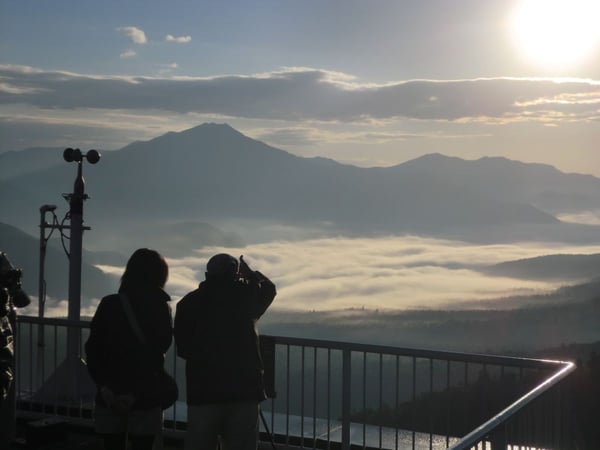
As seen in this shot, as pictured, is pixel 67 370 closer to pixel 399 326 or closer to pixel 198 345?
pixel 198 345

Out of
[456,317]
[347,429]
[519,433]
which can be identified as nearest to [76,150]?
[347,429]

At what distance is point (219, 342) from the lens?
5.04 meters

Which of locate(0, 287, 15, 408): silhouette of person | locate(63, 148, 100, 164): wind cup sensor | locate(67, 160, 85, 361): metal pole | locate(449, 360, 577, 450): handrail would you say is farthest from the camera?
locate(63, 148, 100, 164): wind cup sensor

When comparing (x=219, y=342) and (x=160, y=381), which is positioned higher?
(x=219, y=342)

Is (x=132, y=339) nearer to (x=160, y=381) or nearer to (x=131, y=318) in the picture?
(x=131, y=318)

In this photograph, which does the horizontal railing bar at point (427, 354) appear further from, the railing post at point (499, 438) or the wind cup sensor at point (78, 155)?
the wind cup sensor at point (78, 155)

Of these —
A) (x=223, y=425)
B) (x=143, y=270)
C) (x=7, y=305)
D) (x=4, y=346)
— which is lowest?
(x=223, y=425)

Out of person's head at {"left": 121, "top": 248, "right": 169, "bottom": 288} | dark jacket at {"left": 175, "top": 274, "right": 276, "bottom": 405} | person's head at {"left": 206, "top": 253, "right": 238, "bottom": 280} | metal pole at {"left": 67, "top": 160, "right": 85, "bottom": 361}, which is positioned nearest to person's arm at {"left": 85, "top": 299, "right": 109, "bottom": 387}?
person's head at {"left": 121, "top": 248, "right": 169, "bottom": 288}

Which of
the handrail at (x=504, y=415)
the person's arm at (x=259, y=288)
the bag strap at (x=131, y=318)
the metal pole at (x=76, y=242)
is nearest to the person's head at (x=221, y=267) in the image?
the person's arm at (x=259, y=288)

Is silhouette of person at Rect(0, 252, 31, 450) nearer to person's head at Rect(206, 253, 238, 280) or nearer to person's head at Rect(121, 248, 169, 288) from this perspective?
person's head at Rect(121, 248, 169, 288)

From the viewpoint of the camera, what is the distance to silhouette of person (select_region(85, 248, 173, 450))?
199 inches

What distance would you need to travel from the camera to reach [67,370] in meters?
10.8

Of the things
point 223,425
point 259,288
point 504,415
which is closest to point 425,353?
point 259,288

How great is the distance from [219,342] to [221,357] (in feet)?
0.31
